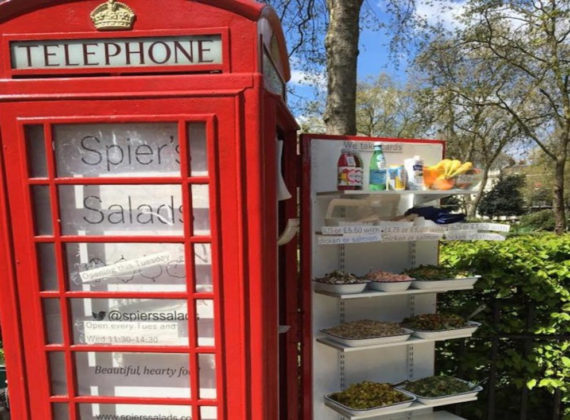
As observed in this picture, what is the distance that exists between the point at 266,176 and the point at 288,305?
119 cm

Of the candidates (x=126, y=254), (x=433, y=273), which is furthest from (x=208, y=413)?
(x=433, y=273)

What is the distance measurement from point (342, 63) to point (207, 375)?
11.9ft

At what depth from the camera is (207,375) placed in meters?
1.92

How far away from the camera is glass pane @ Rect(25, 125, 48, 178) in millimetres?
1800

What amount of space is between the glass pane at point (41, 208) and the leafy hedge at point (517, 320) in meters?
3.15

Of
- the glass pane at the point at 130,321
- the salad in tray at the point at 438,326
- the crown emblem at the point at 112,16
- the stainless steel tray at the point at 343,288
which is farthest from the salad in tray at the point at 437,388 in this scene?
the crown emblem at the point at 112,16

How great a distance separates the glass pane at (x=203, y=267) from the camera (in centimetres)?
185

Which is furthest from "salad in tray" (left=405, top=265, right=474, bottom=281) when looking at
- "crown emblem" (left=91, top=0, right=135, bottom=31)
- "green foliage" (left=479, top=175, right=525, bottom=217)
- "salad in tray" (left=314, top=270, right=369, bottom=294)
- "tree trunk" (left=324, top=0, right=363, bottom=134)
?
"green foliage" (left=479, top=175, right=525, bottom=217)

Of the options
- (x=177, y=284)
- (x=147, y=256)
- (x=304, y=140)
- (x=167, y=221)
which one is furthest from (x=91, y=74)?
(x=304, y=140)

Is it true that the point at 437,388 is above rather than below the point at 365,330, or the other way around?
below

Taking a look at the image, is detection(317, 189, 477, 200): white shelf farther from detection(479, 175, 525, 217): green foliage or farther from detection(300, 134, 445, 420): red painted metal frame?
detection(479, 175, 525, 217): green foliage

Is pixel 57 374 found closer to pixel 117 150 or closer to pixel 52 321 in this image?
pixel 52 321

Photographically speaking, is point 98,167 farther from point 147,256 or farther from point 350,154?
point 350,154

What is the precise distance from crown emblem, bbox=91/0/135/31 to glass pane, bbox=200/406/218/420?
5.61 feet
